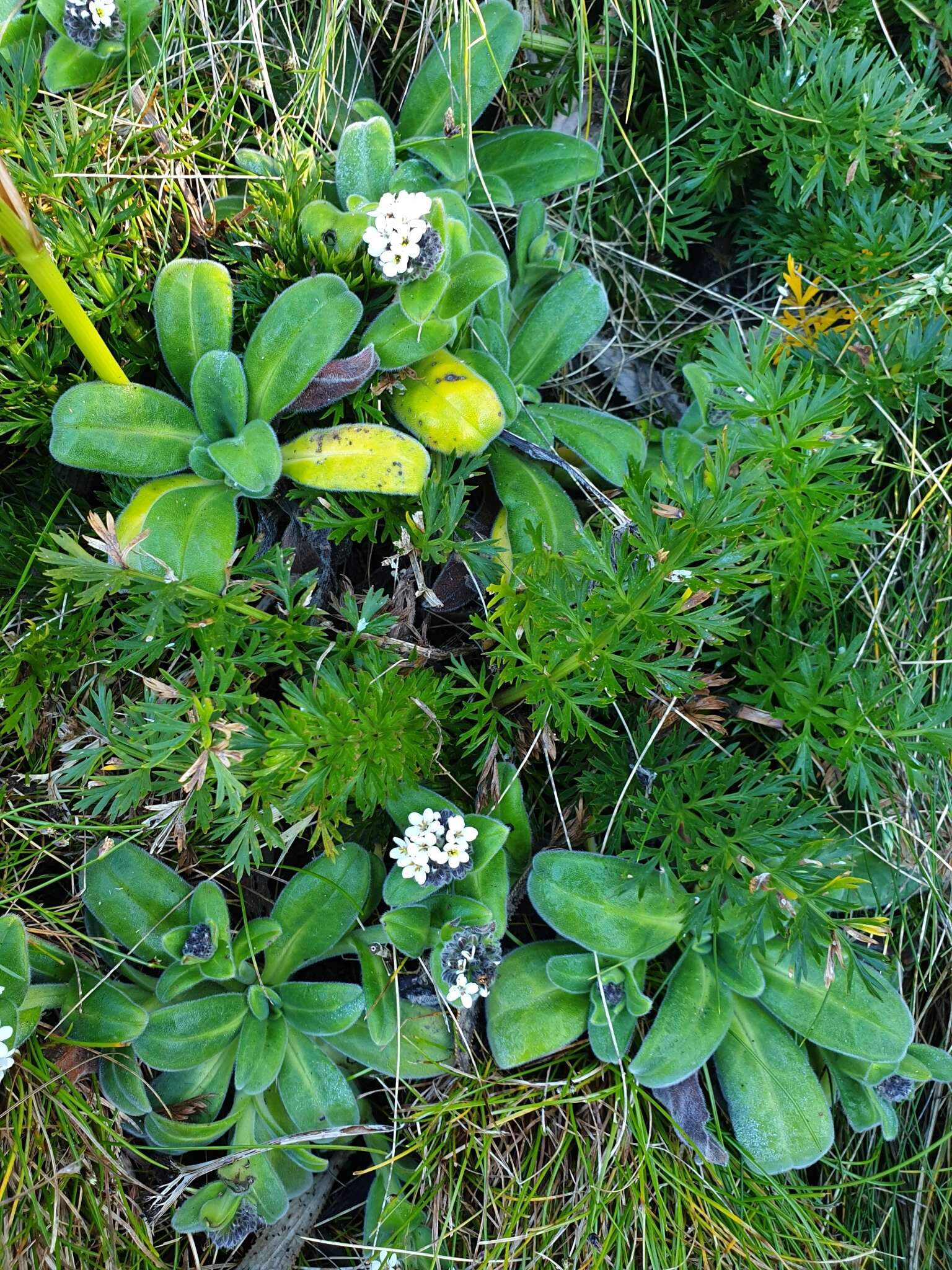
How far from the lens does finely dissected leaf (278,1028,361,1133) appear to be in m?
2.27

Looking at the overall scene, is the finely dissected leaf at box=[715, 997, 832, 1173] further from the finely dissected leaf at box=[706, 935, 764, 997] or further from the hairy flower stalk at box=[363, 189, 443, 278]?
the hairy flower stalk at box=[363, 189, 443, 278]

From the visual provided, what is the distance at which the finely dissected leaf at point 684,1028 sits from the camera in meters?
2.29

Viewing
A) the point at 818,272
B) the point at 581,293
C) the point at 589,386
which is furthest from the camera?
the point at 589,386

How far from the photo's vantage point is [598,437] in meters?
2.46

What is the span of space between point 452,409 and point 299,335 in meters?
0.37

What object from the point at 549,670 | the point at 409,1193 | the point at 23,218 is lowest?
the point at 409,1193

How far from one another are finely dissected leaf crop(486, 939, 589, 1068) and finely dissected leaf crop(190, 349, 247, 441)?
1.42 m

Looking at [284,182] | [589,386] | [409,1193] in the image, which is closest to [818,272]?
[589,386]

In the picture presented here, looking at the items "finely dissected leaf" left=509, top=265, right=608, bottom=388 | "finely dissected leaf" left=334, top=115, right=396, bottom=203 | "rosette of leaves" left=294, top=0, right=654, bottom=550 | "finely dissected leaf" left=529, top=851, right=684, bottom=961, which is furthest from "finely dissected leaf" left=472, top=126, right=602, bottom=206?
"finely dissected leaf" left=529, top=851, right=684, bottom=961

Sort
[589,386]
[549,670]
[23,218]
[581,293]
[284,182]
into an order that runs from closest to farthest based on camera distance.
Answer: [23,218] → [549,670] → [284,182] → [581,293] → [589,386]

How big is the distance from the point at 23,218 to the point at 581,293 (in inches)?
54.8

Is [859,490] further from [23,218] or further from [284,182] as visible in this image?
[23,218]

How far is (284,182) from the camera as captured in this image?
2277mm

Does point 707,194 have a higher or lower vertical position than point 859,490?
higher
